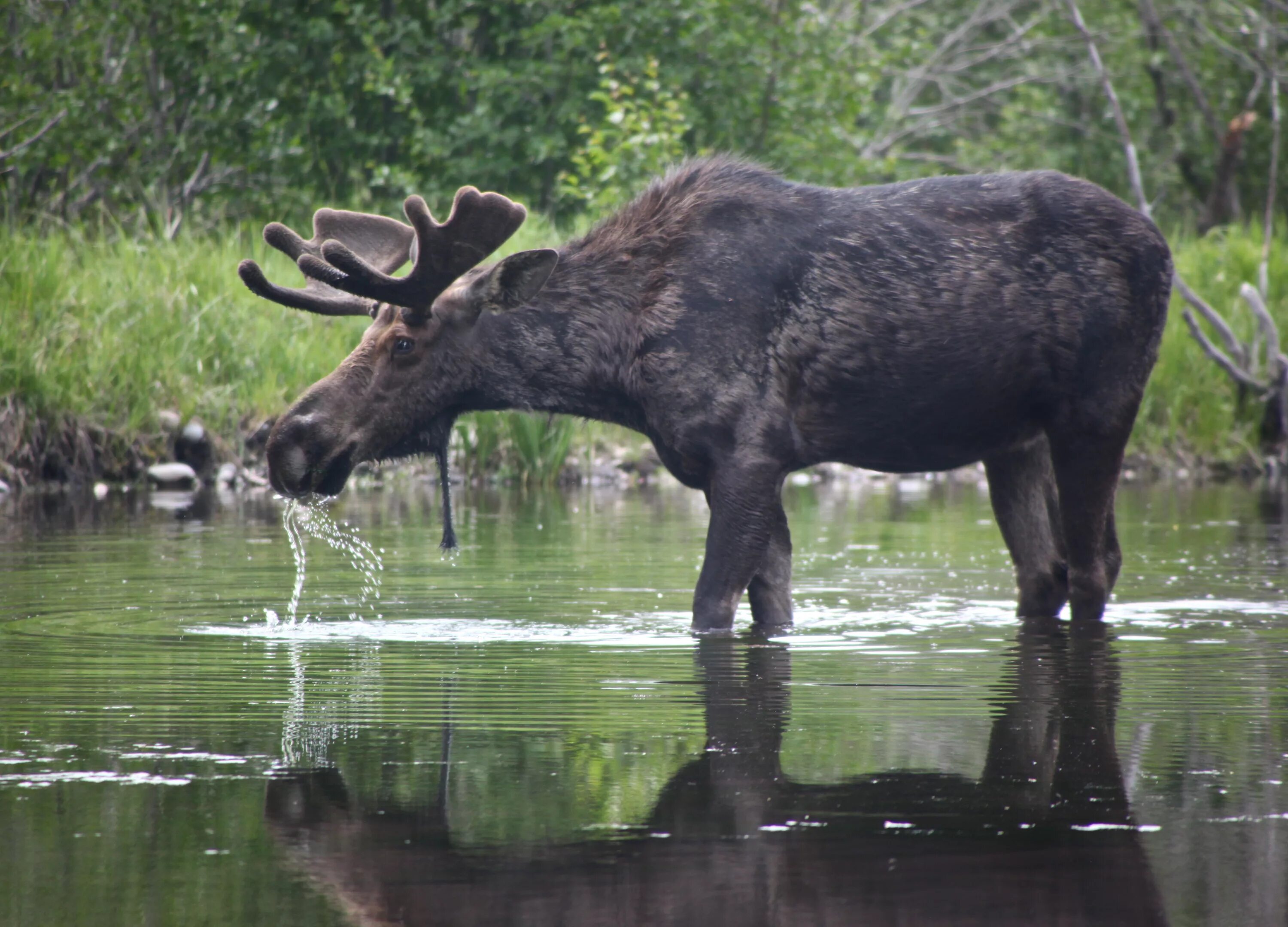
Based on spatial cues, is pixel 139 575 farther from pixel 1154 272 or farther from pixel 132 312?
pixel 132 312

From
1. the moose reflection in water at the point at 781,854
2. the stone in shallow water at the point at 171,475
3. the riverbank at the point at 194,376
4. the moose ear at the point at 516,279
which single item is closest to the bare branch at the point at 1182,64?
the riverbank at the point at 194,376

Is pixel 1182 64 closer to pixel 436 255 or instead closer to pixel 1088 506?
pixel 1088 506

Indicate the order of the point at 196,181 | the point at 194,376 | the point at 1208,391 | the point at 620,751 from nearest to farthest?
1. the point at 620,751
2. the point at 194,376
3. the point at 1208,391
4. the point at 196,181

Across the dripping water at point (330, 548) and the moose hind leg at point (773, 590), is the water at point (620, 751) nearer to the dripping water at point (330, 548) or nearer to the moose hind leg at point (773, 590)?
the dripping water at point (330, 548)

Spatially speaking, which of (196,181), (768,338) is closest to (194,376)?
(196,181)

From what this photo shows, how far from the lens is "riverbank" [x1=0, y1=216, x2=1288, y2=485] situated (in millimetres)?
14438

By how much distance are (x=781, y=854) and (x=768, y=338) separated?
12.4 feet

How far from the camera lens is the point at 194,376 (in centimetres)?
1546

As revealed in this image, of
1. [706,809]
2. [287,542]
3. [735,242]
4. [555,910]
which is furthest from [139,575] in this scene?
[555,910]

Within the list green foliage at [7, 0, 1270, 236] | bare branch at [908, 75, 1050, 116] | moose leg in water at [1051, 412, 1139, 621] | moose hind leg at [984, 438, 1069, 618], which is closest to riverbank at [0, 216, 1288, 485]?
green foliage at [7, 0, 1270, 236]

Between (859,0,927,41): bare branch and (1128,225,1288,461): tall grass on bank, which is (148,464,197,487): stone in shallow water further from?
(859,0,927,41): bare branch

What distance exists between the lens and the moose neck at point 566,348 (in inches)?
279

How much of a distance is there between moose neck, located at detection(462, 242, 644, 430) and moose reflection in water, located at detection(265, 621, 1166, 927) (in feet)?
9.42

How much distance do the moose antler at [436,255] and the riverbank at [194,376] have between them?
642cm
